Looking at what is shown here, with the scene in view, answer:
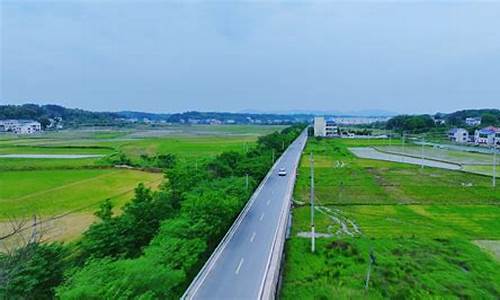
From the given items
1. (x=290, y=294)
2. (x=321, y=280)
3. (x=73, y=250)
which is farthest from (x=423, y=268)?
(x=73, y=250)

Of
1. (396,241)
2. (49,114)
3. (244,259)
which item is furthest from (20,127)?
(396,241)

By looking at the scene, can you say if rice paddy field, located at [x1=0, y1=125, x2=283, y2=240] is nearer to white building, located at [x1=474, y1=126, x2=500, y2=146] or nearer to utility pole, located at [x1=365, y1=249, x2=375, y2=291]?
utility pole, located at [x1=365, y1=249, x2=375, y2=291]

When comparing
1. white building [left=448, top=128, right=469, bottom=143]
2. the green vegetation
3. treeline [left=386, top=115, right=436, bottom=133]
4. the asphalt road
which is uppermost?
treeline [left=386, top=115, right=436, bottom=133]

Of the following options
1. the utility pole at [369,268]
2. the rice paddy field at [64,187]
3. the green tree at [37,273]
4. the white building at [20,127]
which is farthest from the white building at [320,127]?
the green tree at [37,273]

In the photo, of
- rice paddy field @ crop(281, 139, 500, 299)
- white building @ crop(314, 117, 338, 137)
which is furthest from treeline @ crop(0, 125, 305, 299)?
white building @ crop(314, 117, 338, 137)

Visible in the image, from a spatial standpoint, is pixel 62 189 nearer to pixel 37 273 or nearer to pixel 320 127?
pixel 37 273

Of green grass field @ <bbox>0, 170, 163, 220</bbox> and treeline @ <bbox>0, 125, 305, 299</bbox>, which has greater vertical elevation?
treeline @ <bbox>0, 125, 305, 299</bbox>

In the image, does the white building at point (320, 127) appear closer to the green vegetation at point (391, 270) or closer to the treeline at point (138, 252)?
the treeline at point (138, 252)
